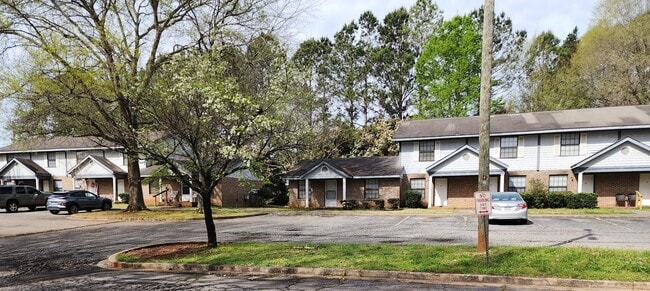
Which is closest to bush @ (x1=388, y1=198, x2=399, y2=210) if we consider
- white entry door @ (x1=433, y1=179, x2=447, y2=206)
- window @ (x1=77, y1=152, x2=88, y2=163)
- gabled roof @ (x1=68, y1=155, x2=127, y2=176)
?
white entry door @ (x1=433, y1=179, x2=447, y2=206)

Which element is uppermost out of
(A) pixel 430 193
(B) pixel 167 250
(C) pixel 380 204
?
(A) pixel 430 193

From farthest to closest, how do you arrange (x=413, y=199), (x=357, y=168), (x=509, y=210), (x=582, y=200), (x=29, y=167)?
1. (x=29, y=167)
2. (x=357, y=168)
3. (x=413, y=199)
4. (x=582, y=200)
5. (x=509, y=210)

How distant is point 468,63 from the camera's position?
136 feet

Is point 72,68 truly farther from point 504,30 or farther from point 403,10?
point 504,30

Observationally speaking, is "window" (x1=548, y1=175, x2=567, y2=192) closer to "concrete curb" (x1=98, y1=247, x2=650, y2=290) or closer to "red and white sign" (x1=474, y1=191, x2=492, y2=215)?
"red and white sign" (x1=474, y1=191, x2=492, y2=215)

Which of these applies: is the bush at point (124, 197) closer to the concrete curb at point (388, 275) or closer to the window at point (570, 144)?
the concrete curb at point (388, 275)

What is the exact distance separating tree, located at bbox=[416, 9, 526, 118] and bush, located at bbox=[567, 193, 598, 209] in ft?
59.9

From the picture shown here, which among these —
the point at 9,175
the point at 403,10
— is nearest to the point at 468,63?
the point at 403,10

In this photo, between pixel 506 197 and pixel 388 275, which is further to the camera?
pixel 506 197

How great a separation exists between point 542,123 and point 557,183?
4.16m

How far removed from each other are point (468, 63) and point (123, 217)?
34581 mm

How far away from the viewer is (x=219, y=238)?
46.5ft

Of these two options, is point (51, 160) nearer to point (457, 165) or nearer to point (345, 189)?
point (345, 189)

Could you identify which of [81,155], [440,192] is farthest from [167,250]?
[81,155]
